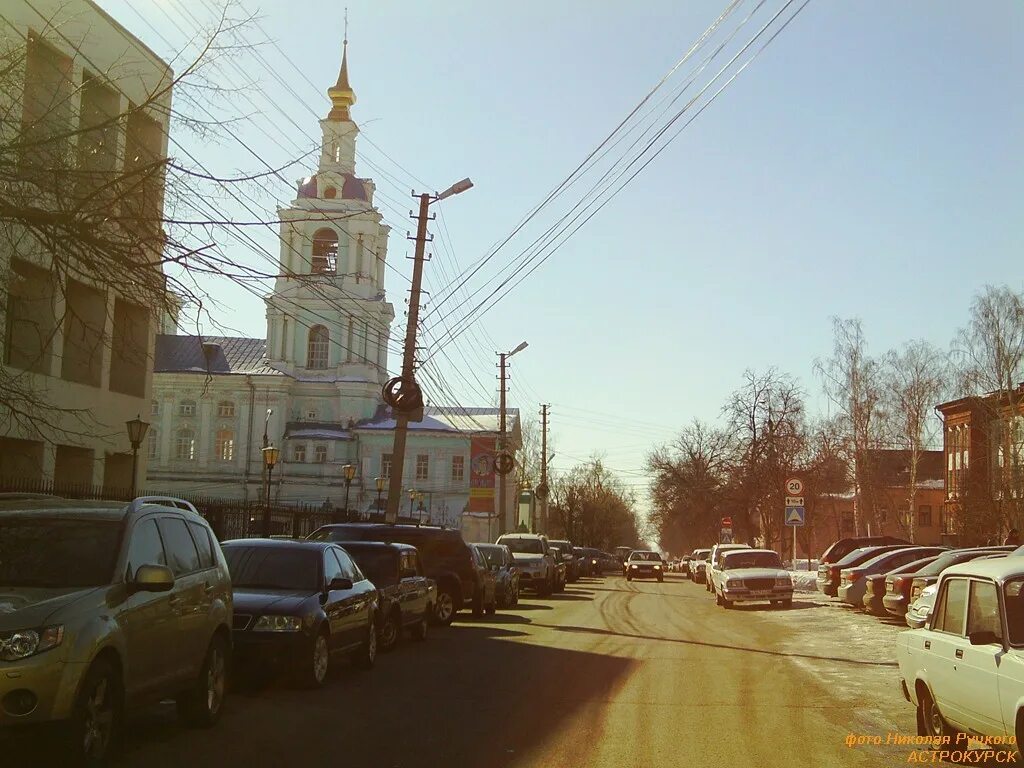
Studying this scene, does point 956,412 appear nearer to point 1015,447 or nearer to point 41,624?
point 1015,447

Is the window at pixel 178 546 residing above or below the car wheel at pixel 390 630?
above

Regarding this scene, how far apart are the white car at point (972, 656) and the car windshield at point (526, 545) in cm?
3159

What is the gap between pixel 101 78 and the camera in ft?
32.9

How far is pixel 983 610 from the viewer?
8.14 meters

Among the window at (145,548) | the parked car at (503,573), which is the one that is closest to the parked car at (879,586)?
the parked car at (503,573)

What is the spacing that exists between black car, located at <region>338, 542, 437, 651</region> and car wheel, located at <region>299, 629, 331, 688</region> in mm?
3166

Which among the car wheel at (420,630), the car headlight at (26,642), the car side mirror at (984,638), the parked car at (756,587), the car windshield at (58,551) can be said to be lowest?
the car wheel at (420,630)

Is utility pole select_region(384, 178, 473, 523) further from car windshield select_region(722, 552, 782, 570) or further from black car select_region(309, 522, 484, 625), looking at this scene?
car windshield select_region(722, 552, 782, 570)

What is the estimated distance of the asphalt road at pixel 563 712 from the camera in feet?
28.9

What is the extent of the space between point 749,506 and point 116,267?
199 feet

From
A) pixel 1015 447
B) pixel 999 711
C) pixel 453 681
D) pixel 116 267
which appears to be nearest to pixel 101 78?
pixel 116 267

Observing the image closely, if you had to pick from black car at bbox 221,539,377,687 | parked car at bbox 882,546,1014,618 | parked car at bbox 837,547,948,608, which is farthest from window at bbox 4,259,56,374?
parked car at bbox 837,547,948,608

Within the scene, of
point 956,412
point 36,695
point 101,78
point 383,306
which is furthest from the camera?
point 383,306

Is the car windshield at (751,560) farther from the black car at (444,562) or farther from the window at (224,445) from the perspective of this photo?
the window at (224,445)
